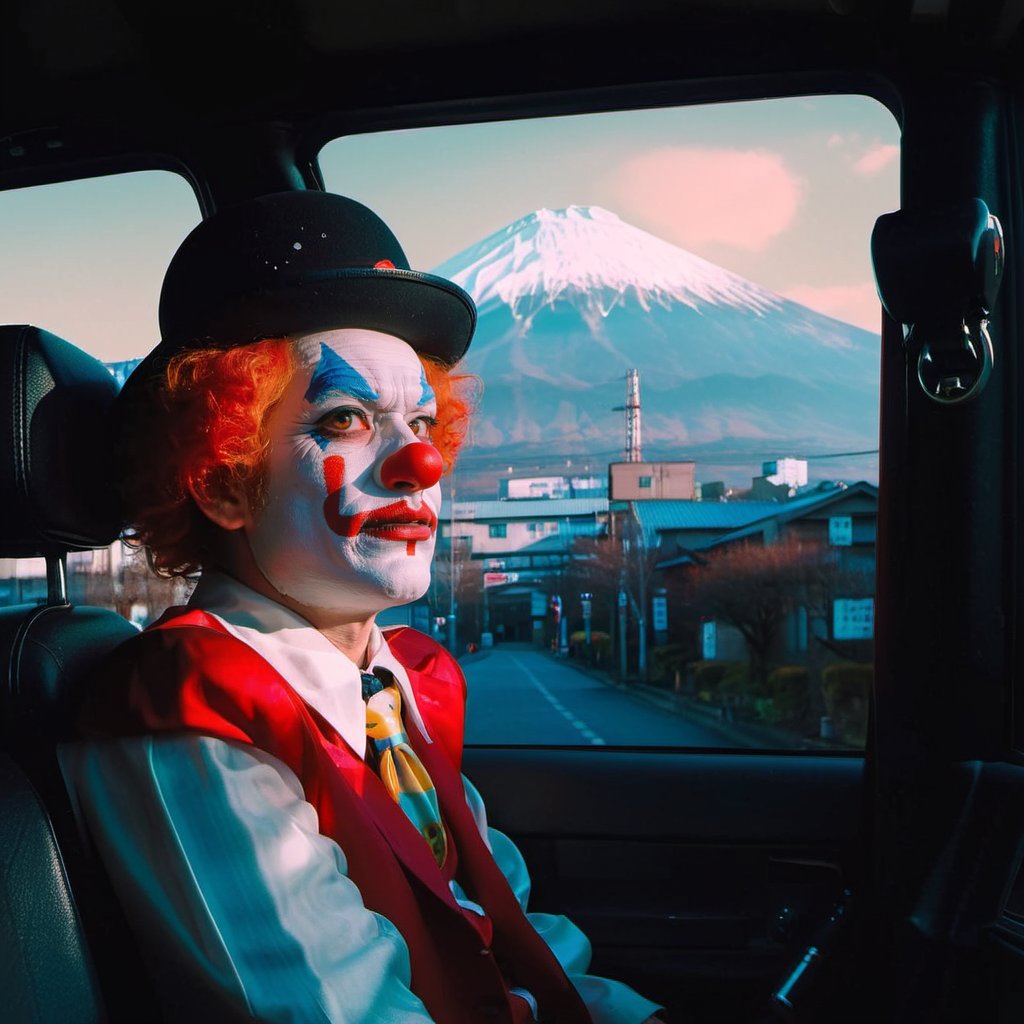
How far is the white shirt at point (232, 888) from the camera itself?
3.86 ft

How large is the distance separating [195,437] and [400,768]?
0.56m

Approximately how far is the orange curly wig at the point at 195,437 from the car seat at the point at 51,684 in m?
0.09

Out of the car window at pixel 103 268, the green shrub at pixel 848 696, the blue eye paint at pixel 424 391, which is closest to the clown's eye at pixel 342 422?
the blue eye paint at pixel 424 391

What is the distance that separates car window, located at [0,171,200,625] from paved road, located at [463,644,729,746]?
750 mm

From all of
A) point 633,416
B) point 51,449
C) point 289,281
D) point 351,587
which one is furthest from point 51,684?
point 633,416

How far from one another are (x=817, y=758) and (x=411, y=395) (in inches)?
54.6

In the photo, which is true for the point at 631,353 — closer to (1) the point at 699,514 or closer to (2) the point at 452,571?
(1) the point at 699,514

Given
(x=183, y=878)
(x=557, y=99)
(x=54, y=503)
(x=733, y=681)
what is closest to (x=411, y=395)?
(x=54, y=503)

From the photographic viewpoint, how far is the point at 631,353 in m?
2.50

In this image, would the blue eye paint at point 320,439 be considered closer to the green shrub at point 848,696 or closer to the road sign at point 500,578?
the road sign at point 500,578

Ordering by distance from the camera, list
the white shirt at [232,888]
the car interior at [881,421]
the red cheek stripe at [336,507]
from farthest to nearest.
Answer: the car interior at [881,421] → the red cheek stripe at [336,507] → the white shirt at [232,888]

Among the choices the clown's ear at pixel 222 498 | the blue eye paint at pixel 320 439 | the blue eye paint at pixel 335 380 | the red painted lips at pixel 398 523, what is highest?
the blue eye paint at pixel 335 380

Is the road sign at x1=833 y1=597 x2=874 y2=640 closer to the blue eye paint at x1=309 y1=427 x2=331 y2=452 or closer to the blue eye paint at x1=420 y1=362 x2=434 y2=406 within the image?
the blue eye paint at x1=420 y1=362 x2=434 y2=406

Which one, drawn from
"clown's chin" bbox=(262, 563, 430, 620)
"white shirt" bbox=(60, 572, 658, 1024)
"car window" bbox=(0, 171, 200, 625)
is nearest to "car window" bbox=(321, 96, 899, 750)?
"car window" bbox=(0, 171, 200, 625)
